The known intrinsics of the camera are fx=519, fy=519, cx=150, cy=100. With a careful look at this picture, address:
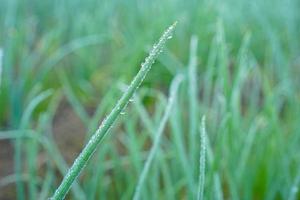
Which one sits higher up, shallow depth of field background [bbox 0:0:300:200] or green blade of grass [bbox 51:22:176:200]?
shallow depth of field background [bbox 0:0:300:200]

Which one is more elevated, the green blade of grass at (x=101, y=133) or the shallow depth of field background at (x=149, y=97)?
the shallow depth of field background at (x=149, y=97)

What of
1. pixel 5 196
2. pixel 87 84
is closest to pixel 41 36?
pixel 87 84

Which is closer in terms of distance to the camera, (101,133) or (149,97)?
(101,133)

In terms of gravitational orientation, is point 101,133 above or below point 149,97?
below

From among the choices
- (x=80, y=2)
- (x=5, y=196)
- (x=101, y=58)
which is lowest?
(x=5, y=196)

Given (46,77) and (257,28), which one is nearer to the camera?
(46,77)

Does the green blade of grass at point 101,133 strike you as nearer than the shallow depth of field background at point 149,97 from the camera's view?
Yes

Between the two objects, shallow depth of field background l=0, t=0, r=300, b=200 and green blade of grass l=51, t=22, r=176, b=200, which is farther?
shallow depth of field background l=0, t=0, r=300, b=200

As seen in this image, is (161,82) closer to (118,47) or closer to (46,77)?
(118,47)
